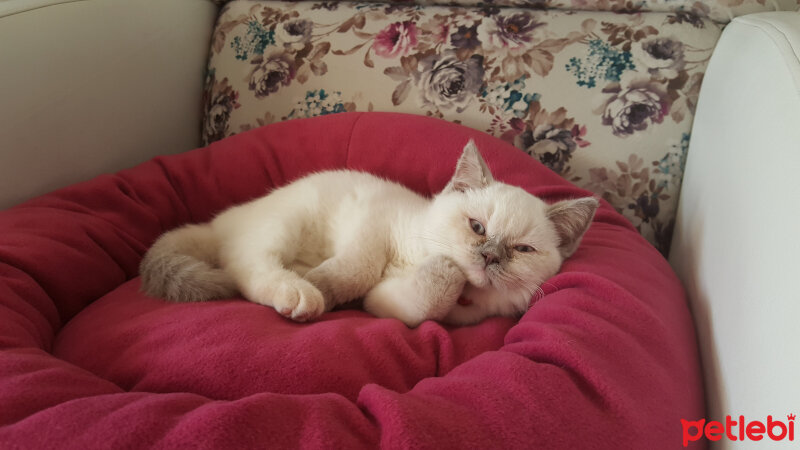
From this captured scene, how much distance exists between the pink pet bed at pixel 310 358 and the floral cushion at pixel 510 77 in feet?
0.72

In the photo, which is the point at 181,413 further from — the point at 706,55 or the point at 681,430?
the point at 706,55

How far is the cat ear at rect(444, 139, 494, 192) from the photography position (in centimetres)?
124

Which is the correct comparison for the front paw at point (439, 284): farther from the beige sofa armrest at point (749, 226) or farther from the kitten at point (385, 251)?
the beige sofa armrest at point (749, 226)

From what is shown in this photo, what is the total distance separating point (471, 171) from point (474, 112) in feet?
1.68

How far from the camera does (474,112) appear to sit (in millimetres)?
1700

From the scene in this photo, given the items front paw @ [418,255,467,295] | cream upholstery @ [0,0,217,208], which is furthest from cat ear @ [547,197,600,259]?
cream upholstery @ [0,0,217,208]

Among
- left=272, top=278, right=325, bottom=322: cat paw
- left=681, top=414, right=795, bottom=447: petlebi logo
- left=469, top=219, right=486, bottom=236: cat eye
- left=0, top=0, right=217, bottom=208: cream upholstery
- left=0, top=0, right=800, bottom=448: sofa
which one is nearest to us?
left=681, top=414, right=795, bottom=447: petlebi logo

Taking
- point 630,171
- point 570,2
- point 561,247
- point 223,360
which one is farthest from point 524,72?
point 223,360

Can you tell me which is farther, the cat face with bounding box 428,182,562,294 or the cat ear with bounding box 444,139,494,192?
the cat ear with bounding box 444,139,494,192

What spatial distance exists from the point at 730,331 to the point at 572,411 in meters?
0.38

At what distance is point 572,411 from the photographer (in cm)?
80

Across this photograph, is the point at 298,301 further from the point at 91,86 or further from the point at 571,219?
the point at 91,86

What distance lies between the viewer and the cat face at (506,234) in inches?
44.6

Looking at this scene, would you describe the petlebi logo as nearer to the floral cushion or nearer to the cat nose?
the cat nose
